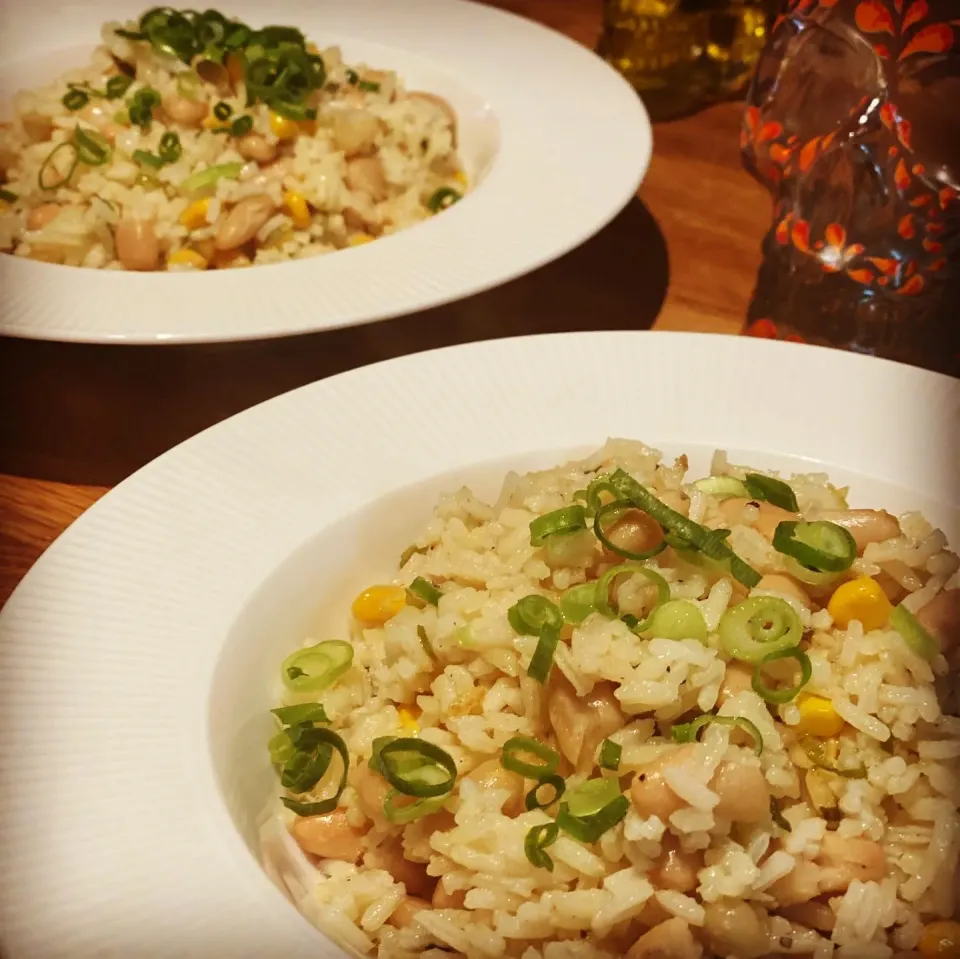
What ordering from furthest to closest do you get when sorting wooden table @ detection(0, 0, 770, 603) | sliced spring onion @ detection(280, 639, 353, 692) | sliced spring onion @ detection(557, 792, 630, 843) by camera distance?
wooden table @ detection(0, 0, 770, 603) → sliced spring onion @ detection(280, 639, 353, 692) → sliced spring onion @ detection(557, 792, 630, 843)

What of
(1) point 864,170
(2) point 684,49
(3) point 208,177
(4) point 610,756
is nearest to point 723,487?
(4) point 610,756

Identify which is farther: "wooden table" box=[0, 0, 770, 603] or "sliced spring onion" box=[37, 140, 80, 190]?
"sliced spring onion" box=[37, 140, 80, 190]

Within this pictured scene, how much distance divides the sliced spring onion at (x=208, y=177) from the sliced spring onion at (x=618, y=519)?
5.19ft

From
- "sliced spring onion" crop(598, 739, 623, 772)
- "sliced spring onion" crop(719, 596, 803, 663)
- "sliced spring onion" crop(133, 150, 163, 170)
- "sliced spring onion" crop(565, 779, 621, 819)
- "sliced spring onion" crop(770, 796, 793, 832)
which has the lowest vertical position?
"sliced spring onion" crop(133, 150, 163, 170)

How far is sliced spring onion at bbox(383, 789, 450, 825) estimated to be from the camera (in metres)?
1.38

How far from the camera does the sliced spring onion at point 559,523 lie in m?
1.55

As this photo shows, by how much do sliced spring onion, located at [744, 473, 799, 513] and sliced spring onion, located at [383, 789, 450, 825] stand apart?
0.68m

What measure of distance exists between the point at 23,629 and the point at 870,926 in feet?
3.79

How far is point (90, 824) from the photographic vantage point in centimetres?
121

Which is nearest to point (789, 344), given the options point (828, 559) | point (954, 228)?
point (954, 228)

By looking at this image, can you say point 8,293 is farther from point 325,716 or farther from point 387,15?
point 387,15

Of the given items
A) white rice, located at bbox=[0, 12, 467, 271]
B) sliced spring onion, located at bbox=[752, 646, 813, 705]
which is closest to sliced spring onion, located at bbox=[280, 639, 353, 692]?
sliced spring onion, located at bbox=[752, 646, 813, 705]

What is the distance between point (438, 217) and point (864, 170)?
0.96 m

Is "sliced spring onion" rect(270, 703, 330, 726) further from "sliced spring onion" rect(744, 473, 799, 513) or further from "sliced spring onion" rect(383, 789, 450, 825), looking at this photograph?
"sliced spring onion" rect(744, 473, 799, 513)
